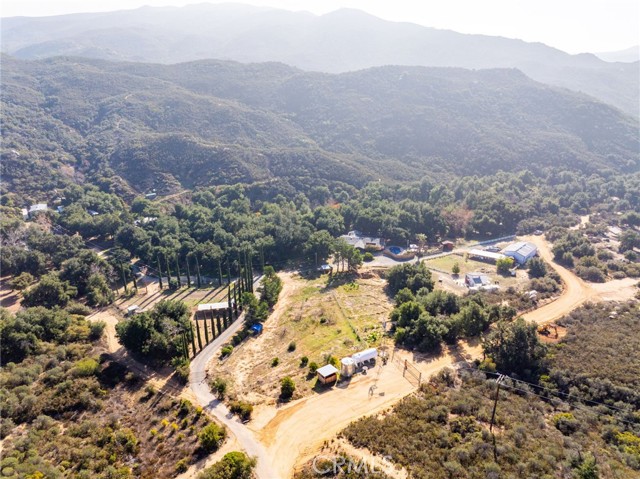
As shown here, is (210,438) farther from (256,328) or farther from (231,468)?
(256,328)

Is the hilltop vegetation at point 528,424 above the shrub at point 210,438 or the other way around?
above

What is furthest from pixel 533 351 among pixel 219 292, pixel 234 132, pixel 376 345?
pixel 234 132

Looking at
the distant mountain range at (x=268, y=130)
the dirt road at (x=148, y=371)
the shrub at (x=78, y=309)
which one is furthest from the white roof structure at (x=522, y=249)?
the shrub at (x=78, y=309)

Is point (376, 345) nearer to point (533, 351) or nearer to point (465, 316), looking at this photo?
point (465, 316)

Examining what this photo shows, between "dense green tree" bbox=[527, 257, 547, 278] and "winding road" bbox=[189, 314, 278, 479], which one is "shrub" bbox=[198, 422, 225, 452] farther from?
"dense green tree" bbox=[527, 257, 547, 278]

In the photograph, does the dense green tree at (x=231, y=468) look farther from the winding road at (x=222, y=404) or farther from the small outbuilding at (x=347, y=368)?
the small outbuilding at (x=347, y=368)

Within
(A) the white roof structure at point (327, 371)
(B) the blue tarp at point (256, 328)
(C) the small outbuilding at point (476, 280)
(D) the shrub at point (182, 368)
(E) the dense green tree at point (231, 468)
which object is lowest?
(C) the small outbuilding at point (476, 280)
